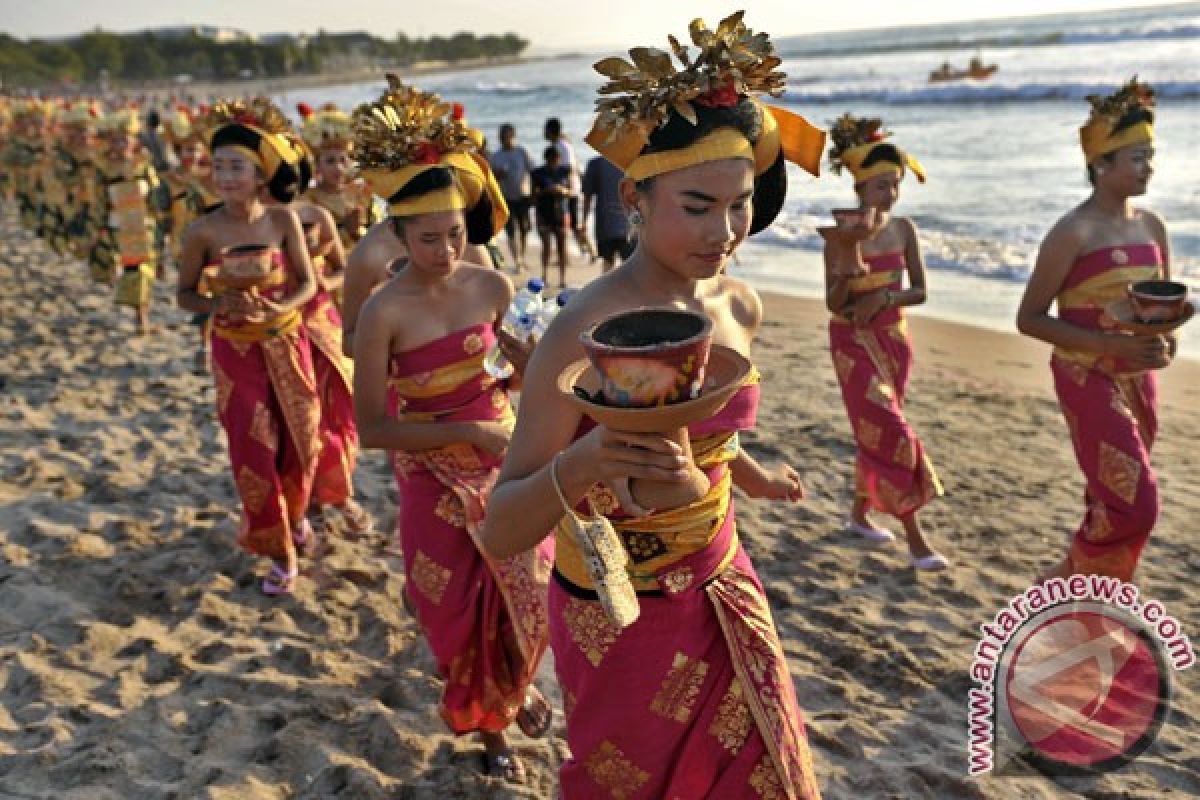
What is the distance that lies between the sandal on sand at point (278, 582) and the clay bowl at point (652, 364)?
4.01 meters

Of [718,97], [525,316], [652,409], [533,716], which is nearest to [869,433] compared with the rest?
[533,716]

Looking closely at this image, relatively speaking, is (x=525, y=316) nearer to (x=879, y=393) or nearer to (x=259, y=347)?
(x=259, y=347)

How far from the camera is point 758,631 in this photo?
2.34 meters

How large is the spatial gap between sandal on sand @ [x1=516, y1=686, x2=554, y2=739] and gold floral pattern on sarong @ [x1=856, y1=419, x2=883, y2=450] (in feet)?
8.39

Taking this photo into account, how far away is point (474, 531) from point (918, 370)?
22.7 ft

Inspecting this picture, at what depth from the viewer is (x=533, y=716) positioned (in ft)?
13.0

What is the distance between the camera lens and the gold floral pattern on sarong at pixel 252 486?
17.1ft

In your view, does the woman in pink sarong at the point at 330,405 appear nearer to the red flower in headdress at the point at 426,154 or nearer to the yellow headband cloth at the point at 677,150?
the red flower in headdress at the point at 426,154

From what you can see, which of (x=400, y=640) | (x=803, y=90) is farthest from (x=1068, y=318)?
(x=803, y=90)

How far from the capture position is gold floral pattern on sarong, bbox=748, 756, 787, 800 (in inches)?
89.0

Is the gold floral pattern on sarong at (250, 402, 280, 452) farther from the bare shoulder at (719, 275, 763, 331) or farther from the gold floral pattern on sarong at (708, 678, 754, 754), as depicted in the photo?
A: the gold floral pattern on sarong at (708, 678, 754, 754)

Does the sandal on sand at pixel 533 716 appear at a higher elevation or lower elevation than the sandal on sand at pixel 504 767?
higher

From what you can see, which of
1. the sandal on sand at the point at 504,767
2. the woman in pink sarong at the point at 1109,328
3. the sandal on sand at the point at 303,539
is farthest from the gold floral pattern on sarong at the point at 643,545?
the sandal on sand at the point at 303,539

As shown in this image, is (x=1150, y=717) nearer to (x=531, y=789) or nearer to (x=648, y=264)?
(x=531, y=789)
